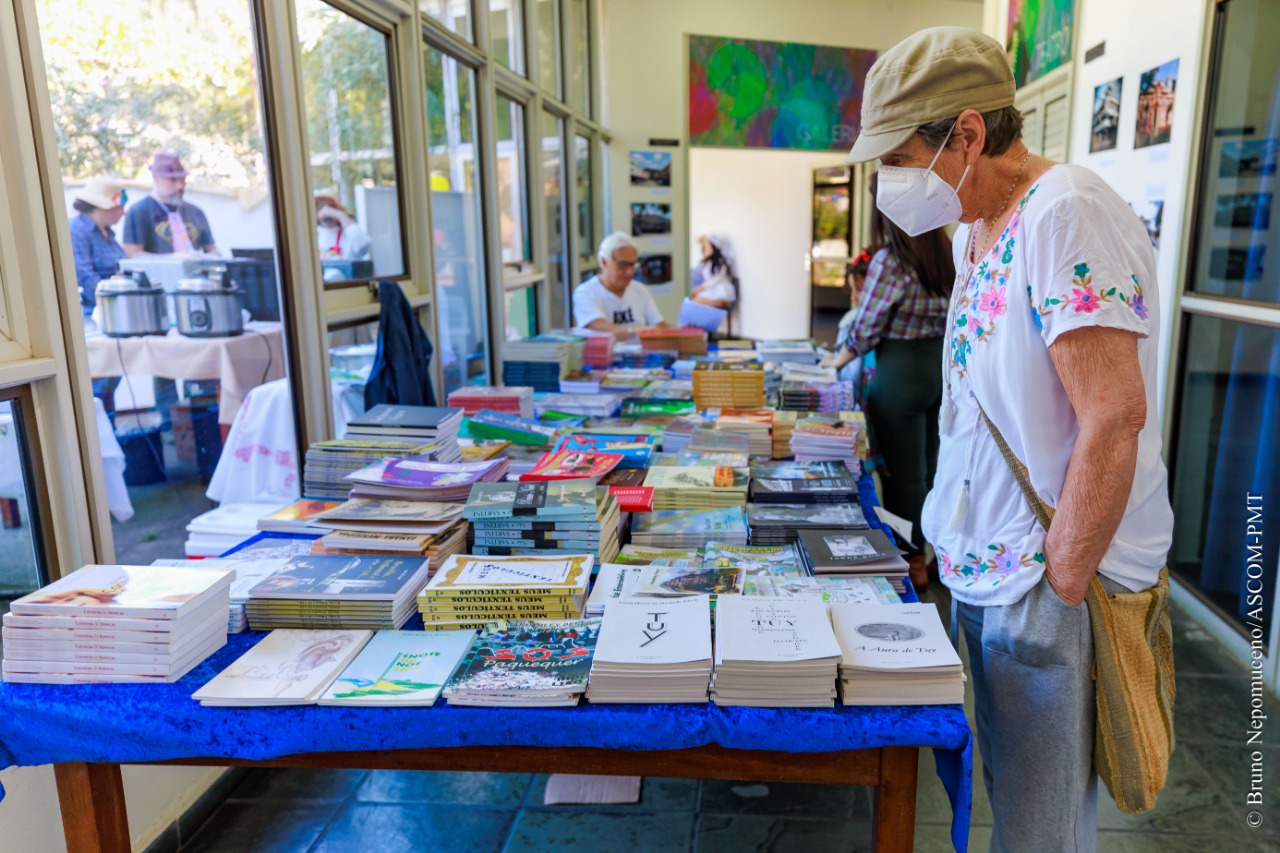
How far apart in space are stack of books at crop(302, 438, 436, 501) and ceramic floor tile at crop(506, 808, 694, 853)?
3.18 feet

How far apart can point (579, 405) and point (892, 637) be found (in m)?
2.04

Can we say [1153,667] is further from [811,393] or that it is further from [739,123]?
[739,123]

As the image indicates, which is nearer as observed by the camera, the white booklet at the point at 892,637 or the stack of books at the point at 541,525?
the white booklet at the point at 892,637

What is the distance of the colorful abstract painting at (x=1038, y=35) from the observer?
445 cm

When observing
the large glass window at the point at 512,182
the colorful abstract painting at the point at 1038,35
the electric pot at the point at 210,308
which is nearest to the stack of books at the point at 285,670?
the electric pot at the point at 210,308

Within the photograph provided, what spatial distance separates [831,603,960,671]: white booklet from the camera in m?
1.27

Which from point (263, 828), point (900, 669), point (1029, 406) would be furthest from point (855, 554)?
point (263, 828)

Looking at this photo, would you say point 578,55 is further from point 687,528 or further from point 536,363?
point 687,528

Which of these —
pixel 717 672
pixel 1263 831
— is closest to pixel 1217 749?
pixel 1263 831

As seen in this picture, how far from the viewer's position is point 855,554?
172 cm

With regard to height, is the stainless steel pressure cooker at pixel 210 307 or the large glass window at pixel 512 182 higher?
the large glass window at pixel 512 182

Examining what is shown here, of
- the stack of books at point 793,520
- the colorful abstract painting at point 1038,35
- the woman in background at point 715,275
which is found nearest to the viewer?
the stack of books at point 793,520

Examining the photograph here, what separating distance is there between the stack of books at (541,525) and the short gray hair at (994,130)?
0.93 meters

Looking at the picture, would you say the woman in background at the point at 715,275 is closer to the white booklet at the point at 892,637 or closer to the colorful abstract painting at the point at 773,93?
the colorful abstract painting at the point at 773,93
